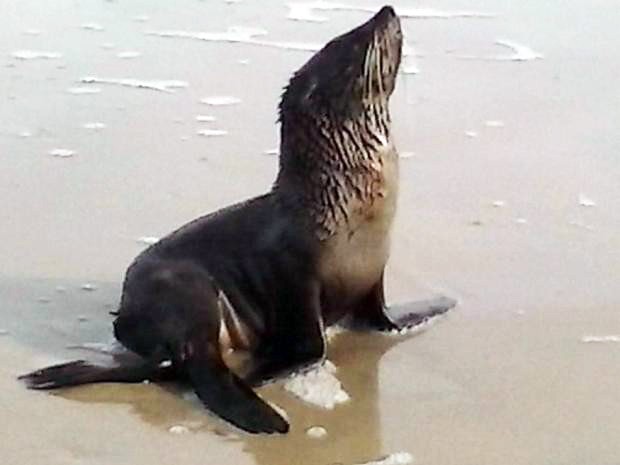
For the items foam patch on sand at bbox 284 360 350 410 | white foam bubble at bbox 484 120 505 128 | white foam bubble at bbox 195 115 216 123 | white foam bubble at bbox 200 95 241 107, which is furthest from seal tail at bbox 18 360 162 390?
white foam bubble at bbox 200 95 241 107

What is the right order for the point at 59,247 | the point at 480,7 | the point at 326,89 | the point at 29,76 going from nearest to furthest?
the point at 326,89 → the point at 59,247 → the point at 29,76 → the point at 480,7

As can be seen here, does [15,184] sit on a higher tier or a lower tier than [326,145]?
lower

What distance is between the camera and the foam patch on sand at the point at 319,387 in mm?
4816

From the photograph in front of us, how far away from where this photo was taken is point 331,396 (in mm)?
4859

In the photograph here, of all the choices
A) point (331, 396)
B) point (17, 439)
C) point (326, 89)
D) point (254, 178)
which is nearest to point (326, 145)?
point (326, 89)

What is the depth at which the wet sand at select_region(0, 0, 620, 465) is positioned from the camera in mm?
4613

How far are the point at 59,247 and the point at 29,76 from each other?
2.79 meters

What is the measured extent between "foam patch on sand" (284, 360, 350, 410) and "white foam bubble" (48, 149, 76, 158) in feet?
8.47

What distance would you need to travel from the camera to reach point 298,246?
5.10m

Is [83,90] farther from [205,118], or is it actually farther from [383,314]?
[383,314]

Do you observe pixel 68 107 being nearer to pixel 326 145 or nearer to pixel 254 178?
pixel 254 178

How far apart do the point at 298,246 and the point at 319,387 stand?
1.56 ft

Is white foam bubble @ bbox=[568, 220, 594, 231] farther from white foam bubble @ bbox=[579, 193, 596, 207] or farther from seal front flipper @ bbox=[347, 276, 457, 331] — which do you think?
seal front flipper @ bbox=[347, 276, 457, 331]

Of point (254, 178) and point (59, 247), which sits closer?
point (59, 247)
